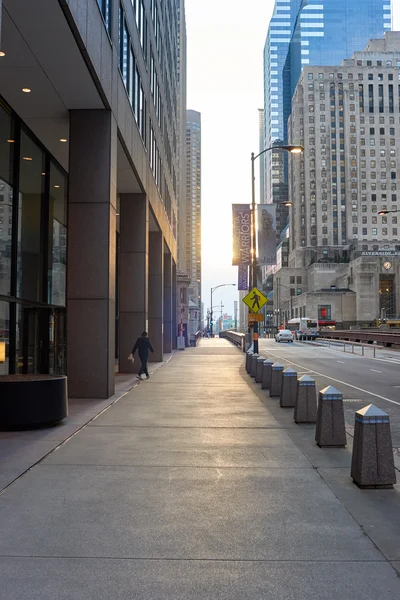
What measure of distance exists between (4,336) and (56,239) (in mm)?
5364

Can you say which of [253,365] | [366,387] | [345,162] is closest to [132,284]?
[253,365]

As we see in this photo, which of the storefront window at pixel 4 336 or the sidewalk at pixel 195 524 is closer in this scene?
the sidewalk at pixel 195 524

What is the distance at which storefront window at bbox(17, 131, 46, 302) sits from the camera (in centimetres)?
1443

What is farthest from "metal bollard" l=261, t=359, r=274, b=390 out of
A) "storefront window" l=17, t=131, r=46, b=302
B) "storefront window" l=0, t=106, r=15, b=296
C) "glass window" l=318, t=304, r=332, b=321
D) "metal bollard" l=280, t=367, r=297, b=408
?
"glass window" l=318, t=304, r=332, b=321

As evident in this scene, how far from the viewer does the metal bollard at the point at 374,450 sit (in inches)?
242

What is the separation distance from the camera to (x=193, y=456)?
7840 mm

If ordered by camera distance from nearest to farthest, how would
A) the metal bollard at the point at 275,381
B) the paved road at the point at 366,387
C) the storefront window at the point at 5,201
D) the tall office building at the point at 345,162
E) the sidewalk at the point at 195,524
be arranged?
the sidewalk at the point at 195,524, the paved road at the point at 366,387, the storefront window at the point at 5,201, the metal bollard at the point at 275,381, the tall office building at the point at 345,162

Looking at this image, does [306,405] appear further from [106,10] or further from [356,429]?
[106,10]

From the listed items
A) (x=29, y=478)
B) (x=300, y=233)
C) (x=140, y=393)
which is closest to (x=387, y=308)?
(x=300, y=233)

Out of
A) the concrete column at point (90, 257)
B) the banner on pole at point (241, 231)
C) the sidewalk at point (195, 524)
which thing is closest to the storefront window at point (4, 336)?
the concrete column at point (90, 257)

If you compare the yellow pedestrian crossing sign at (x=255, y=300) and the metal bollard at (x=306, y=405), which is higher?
the yellow pedestrian crossing sign at (x=255, y=300)

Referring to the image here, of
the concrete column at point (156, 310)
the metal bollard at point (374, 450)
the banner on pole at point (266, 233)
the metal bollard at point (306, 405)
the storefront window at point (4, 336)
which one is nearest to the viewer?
the metal bollard at point (374, 450)

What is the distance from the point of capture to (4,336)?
42.4 ft

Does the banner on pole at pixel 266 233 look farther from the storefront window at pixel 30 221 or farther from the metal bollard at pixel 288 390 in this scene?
the metal bollard at pixel 288 390
